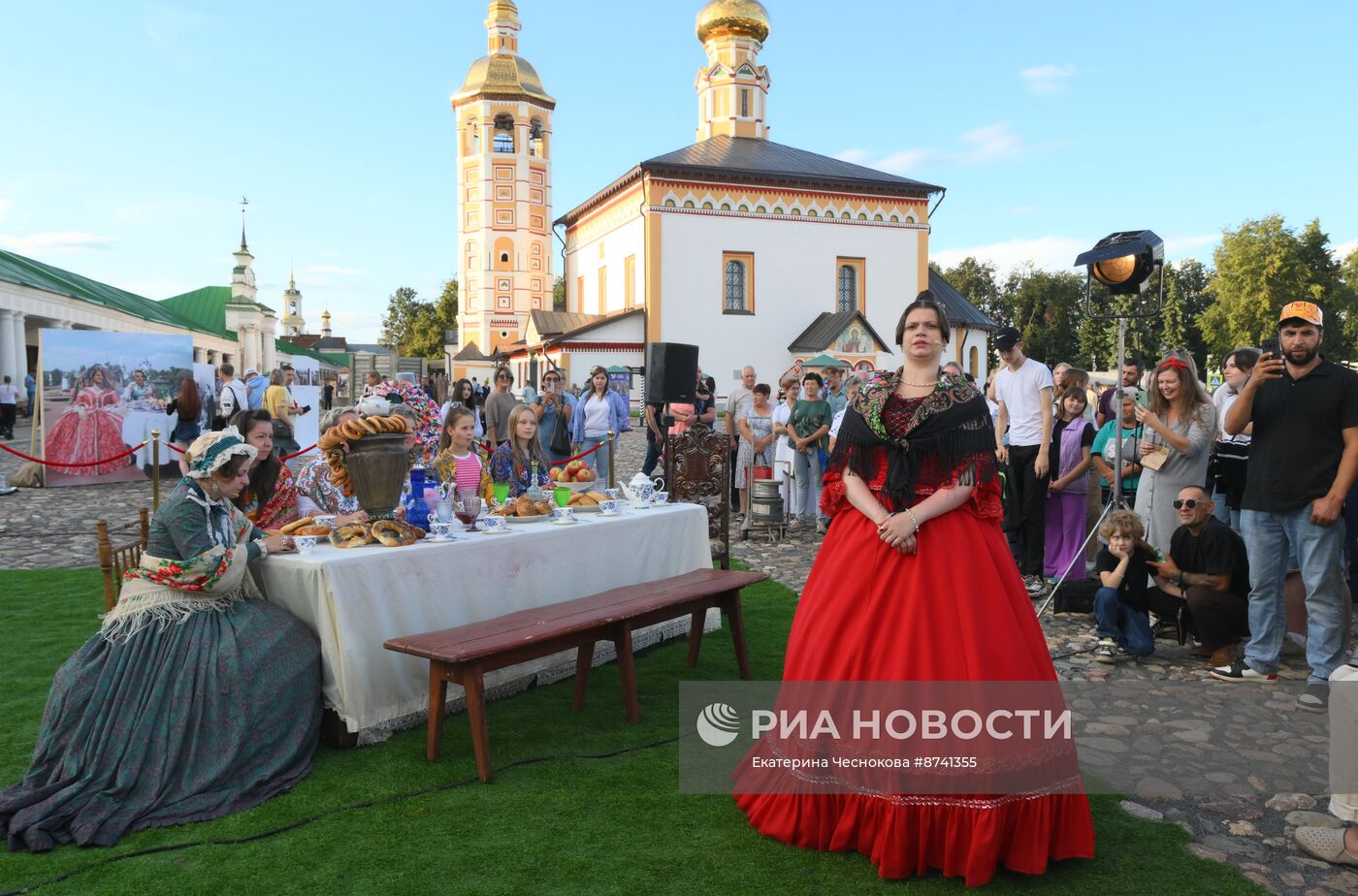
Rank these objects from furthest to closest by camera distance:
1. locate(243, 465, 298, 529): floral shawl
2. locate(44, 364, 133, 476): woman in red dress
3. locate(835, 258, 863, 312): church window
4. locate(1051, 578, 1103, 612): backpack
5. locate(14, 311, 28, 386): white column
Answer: locate(835, 258, 863, 312): church window → locate(14, 311, 28, 386): white column → locate(44, 364, 133, 476): woman in red dress → locate(1051, 578, 1103, 612): backpack → locate(243, 465, 298, 529): floral shawl


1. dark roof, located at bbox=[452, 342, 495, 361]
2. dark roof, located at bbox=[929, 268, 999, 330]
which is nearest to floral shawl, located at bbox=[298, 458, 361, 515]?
dark roof, located at bbox=[929, 268, 999, 330]

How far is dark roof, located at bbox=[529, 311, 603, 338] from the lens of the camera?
3456cm

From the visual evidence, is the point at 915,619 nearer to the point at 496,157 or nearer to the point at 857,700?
the point at 857,700

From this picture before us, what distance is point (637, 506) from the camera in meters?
6.20

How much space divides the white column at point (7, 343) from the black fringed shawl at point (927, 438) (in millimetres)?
28927

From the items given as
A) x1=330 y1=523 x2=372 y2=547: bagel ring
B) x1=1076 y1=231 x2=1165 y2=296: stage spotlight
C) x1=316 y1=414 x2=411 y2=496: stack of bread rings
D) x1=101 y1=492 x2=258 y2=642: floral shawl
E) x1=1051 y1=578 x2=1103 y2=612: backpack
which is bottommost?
x1=1051 y1=578 x2=1103 y2=612: backpack

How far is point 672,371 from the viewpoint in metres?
10.4

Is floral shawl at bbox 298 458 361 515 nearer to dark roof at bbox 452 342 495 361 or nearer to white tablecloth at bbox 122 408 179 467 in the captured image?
white tablecloth at bbox 122 408 179 467

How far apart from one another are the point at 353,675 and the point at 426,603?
49 cm

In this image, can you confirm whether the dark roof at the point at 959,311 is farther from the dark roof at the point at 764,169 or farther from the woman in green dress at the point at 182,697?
the woman in green dress at the point at 182,697

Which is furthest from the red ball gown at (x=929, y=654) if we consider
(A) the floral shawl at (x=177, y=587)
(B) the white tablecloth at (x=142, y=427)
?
(B) the white tablecloth at (x=142, y=427)

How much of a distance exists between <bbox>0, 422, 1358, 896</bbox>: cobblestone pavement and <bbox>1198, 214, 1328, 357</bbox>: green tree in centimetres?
4498

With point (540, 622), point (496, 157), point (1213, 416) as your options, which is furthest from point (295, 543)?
point (496, 157)

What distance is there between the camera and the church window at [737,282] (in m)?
31.3
